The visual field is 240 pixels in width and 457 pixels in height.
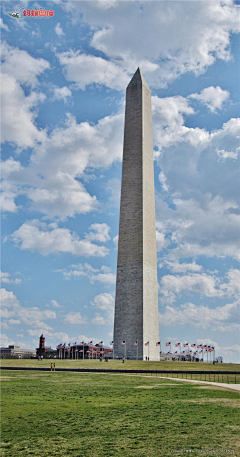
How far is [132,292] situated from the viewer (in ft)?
196

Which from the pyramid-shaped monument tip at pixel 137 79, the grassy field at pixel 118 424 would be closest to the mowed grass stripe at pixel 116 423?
the grassy field at pixel 118 424

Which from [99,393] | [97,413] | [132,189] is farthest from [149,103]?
[97,413]

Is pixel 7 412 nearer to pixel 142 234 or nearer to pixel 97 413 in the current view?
pixel 97 413

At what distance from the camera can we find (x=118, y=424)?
464 inches

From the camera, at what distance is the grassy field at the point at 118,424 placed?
9250 millimetres

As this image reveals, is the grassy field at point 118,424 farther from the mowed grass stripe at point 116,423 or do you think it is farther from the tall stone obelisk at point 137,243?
the tall stone obelisk at point 137,243

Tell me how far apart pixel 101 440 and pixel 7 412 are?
5020mm

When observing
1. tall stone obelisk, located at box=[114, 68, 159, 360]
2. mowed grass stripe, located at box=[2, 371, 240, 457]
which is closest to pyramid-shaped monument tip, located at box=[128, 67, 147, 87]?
tall stone obelisk, located at box=[114, 68, 159, 360]

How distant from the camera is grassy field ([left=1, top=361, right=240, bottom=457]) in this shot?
30.3 ft

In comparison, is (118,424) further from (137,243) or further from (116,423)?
(137,243)

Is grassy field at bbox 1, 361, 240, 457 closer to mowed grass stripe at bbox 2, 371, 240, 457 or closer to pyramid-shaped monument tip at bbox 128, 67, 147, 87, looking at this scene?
mowed grass stripe at bbox 2, 371, 240, 457

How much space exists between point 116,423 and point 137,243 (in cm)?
4902

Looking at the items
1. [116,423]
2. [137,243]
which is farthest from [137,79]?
[116,423]

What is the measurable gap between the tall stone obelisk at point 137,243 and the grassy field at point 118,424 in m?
40.3
